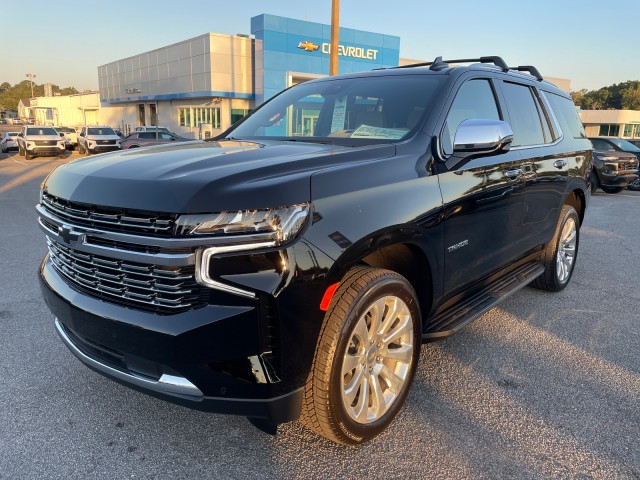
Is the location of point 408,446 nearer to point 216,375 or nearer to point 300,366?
point 300,366

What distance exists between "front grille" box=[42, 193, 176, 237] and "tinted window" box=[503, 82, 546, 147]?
2.85 meters

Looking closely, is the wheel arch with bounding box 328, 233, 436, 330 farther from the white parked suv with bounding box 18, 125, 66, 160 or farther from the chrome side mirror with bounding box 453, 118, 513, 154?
the white parked suv with bounding box 18, 125, 66, 160

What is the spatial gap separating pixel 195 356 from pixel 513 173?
2720 millimetres

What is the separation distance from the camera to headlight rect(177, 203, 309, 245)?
6.63ft

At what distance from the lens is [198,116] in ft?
124

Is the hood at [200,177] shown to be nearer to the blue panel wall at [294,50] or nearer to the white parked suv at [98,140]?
the white parked suv at [98,140]

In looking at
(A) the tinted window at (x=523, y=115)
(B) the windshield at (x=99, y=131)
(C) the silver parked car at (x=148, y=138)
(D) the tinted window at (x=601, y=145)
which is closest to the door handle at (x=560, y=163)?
(A) the tinted window at (x=523, y=115)

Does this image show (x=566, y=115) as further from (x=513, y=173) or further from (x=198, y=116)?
(x=198, y=116)

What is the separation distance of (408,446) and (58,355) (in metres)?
2.50

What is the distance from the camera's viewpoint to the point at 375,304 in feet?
8.21

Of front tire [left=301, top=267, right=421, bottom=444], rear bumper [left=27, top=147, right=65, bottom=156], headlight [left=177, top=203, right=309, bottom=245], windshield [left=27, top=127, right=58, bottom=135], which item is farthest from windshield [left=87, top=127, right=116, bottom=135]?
headlight [left=177, top=203, right=309, bottom=245]

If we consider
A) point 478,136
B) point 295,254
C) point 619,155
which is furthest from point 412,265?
point 619,155

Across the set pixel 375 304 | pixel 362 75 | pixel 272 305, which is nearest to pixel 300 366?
pixel 272 305

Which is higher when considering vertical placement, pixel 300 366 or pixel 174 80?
pixel 174 80
